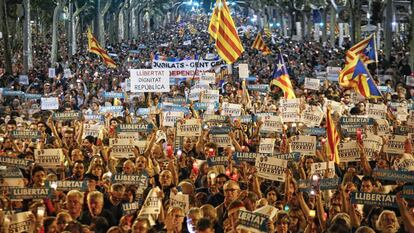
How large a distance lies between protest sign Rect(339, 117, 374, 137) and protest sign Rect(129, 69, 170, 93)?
4534mm

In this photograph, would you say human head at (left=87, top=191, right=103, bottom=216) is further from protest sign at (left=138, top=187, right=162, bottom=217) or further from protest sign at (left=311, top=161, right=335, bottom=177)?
protest sign at (left=311, top=161, right=335, bottom=177)

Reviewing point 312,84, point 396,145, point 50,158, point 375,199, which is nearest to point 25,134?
point 50,158

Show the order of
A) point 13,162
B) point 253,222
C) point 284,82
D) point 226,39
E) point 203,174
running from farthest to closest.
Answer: point 284,82
point 226,39
point 203,174
point 13,162
point 253,222

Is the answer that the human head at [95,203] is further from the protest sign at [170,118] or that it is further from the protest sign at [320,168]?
the protest sign at [170,118]

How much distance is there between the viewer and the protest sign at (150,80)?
17.6m

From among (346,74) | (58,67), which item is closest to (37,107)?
(346,74)

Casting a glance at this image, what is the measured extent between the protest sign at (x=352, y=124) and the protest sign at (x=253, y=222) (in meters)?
6.69

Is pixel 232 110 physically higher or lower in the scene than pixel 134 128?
higher

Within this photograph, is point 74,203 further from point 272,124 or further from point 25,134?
point 272,124

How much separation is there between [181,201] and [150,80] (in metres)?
8.59

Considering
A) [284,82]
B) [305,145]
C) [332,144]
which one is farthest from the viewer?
A: [284,82]

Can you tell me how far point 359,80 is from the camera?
19.2m

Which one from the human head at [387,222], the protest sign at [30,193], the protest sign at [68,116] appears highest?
the protest sign at [68,116]

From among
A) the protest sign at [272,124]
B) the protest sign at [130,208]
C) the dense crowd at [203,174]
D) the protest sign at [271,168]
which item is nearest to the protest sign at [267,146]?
the dense crowd at [203,174]
